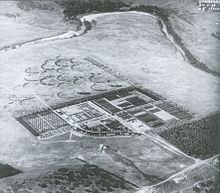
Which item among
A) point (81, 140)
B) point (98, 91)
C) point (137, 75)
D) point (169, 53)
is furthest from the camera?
point (169, 53)

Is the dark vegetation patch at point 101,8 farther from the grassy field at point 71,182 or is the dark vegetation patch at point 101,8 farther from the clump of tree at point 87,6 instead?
the grassy field at point 71,182

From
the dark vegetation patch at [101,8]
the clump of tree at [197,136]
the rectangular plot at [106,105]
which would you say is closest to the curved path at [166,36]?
the dark vegetation patch at [101,8]

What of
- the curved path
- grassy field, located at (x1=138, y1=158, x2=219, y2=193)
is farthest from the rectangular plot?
the curved path

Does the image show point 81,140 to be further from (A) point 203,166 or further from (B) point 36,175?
(A) point 203,166

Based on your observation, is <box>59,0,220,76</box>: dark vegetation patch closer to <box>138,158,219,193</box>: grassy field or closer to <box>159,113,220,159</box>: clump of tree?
<box>159,113,220,159</box>: clump of tree

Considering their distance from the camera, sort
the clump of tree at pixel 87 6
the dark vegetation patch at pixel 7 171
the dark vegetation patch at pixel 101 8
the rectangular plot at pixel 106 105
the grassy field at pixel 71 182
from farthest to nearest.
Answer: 1. the clump of tree at pixel 87 6
2. the dark vegetation patch at pixel 101 8
3. the rectangular plot at pixel 106 105
4. the dark vegetation patch at pixel 7 171
5. the grassy field at pixel 71 182

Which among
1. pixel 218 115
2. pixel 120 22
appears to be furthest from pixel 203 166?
pixel 120 22

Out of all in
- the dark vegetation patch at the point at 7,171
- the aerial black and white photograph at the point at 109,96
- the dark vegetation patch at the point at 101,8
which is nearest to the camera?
the dark vegetation patch at the point at 7,171
